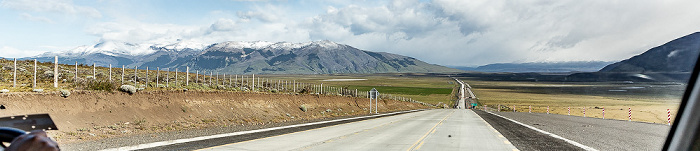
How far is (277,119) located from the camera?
29453 mm

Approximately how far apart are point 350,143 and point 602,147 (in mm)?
8229

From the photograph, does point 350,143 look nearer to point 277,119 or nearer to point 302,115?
point 277,119

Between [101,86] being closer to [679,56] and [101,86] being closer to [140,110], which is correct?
[140,110]

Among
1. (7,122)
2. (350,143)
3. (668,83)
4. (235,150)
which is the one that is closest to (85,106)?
(235,150)

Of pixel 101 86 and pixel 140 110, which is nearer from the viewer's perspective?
pixel 101 86

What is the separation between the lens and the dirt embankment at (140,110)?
48.9ft

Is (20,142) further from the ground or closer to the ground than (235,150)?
further from the ground

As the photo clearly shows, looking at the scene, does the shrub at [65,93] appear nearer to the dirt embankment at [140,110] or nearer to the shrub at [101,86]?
the dirt embankment at [140,110]

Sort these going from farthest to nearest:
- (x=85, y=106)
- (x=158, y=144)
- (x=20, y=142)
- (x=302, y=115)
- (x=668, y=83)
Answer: (x=302, y=115) < (x=85, y=106) < (x=158, y=144) < (x=668, y=83) < (x=20, y=142)

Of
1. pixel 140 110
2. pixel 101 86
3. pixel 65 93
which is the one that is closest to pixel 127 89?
pixel 101 86

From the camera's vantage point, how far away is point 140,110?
1953cm

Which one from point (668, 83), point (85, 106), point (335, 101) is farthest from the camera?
point (335, 101)

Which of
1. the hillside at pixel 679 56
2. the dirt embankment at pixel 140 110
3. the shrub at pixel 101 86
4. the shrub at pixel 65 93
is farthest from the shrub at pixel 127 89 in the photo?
the hillside at pixel 679 56

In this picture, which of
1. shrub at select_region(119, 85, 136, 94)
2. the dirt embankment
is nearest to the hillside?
the dirt embankment
